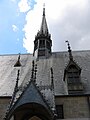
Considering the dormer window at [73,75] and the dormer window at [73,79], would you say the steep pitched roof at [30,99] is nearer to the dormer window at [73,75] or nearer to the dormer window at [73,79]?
the dormer window at [73,79]

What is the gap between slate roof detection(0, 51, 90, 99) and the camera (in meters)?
18.7

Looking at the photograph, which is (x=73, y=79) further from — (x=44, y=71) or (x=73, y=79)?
(x=44, y=71)

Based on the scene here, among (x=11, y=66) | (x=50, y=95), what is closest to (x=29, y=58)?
(x=11, y=66)

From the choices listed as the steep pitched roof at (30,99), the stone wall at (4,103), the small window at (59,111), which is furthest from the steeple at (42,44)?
the steep pitched roof at (30,99)

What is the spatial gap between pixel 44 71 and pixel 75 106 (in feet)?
18.7

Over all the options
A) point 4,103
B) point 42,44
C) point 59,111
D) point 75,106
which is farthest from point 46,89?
point 42,44

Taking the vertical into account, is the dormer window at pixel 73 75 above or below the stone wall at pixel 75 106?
above

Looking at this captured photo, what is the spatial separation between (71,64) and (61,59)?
15.3 ft

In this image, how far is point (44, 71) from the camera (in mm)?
21625

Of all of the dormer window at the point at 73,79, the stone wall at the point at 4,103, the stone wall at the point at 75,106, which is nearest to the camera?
the stone wall at the point at 75,106

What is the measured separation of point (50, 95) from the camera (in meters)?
16.6

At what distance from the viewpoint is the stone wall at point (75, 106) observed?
16.5 metres

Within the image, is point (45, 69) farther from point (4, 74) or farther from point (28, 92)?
point (28, 92)

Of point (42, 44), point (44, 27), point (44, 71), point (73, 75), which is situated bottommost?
point (73, 75)
